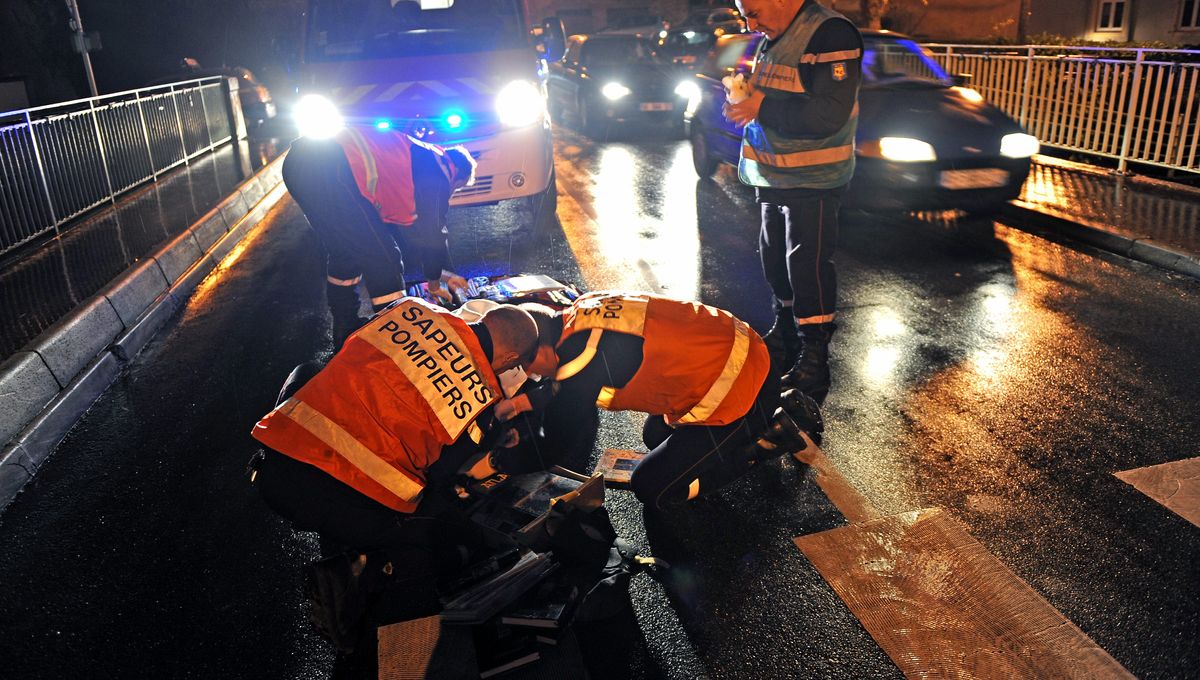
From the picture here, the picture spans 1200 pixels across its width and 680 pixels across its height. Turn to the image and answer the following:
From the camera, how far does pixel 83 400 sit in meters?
5.11

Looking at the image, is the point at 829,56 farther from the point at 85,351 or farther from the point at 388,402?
the point at 85,351

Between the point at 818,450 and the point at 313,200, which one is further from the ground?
the point at 313,200

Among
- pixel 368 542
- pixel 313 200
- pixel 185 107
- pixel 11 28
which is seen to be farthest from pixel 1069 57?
pixel 11 28

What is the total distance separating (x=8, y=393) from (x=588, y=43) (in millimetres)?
13128

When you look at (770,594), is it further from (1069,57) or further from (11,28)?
(11,28)

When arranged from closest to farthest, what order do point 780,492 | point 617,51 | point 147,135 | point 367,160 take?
point 780,492 → point 367,160 → point 147,135 → point 617,51

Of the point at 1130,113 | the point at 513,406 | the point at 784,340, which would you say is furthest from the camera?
the point at 1130,113

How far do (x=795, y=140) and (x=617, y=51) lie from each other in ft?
39.2

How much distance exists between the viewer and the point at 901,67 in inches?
353

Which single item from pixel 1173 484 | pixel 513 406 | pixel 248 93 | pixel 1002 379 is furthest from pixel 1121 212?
pixel 248 93

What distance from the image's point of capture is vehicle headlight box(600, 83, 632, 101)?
48.1ft

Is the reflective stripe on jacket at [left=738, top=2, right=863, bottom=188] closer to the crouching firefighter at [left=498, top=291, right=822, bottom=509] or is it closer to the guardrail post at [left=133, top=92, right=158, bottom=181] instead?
the crouching firefighter at [left=498, top=291, right=822, bottom=509]

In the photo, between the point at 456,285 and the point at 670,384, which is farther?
the point at 456,285

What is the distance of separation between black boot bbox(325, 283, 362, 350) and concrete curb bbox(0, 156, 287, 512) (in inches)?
62.2
